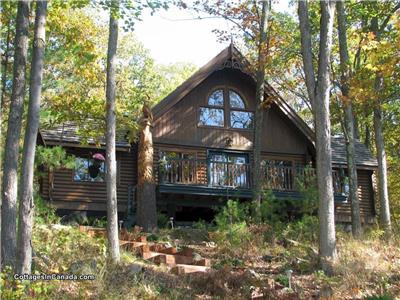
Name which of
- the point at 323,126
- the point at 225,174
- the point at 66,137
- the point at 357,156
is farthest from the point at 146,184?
the point at 357,156

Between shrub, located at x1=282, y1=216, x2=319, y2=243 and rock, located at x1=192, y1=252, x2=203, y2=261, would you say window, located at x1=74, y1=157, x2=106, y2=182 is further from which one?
rock, located at x1=192, y1=252, x2=203, y2=261

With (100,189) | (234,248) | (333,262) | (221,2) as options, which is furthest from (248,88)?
(333,262)

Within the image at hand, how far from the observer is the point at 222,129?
882 inches

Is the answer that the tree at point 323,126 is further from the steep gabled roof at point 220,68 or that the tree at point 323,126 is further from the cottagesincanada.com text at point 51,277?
the steep gabled roof at point 220,68

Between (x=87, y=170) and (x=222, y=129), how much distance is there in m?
5.86

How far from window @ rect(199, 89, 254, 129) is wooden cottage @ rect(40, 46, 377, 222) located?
0.14ft

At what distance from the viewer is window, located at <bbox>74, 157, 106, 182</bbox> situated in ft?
67.4

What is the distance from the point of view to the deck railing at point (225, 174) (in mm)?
20047

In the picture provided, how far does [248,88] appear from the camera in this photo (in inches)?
909

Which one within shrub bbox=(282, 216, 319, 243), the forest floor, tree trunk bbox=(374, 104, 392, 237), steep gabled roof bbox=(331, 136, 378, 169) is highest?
steep gabled roof bbox=(331, 136, 378, 169)

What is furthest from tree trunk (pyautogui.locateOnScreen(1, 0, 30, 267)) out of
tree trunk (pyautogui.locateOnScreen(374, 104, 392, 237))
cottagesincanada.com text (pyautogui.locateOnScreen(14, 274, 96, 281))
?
tree trunk (pyautogui.locateOnScreen(374, 104, 392, 237))

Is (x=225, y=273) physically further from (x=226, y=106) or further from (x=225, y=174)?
(x=226, y=106)

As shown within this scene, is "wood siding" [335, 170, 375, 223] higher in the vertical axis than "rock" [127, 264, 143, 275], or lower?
higher

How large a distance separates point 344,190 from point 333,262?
37.8 feet
